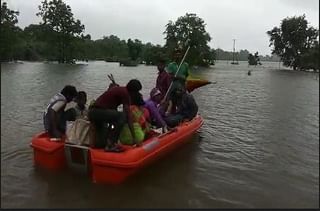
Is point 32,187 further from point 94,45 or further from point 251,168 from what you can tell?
point 94,45

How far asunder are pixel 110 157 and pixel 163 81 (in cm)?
466

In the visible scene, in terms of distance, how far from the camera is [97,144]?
7.16 m

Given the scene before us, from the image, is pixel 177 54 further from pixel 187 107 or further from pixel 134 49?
pixel 134 49

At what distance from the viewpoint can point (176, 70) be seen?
38.3 ft

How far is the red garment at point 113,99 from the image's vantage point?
278 inches

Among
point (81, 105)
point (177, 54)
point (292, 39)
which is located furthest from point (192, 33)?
point (81, 105)

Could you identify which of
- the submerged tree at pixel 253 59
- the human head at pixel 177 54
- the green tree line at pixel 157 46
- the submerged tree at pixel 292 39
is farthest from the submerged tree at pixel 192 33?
the human head at pixel 177 54

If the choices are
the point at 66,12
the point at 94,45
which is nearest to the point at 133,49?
the point at 94,45

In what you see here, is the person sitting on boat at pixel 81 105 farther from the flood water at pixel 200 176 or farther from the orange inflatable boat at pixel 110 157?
the flood water at pixel 200 176

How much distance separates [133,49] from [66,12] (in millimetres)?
28177

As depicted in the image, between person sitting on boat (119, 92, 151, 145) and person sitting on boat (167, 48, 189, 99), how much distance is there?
2.53 m

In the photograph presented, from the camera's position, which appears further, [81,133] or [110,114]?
[81,133]

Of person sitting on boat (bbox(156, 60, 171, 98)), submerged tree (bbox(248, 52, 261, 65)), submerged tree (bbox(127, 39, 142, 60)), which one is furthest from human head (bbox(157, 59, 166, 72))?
submerged tree (bbox(248, 52, 261, 65))

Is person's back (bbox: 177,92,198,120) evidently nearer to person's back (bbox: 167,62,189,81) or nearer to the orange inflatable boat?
person's back (bbox: 167,62,189,81)
